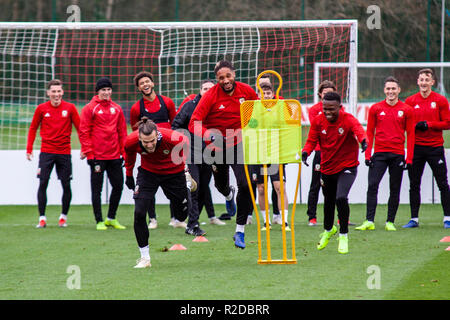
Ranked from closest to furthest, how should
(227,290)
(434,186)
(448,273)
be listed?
(227,290) < (448,273) < (434,186)

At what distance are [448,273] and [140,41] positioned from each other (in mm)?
11878

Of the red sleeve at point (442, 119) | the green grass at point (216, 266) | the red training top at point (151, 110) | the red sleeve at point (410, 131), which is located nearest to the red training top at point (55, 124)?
the green grass at point (216, 266)

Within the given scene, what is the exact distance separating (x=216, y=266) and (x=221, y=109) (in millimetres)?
1752

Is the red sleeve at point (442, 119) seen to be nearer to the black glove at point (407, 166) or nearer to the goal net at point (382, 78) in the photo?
the black glove at point (407, 166)

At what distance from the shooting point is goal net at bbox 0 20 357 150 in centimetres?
1421

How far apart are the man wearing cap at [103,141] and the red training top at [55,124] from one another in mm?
447

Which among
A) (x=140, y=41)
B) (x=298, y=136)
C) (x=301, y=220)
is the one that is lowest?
(x=301, y=220)

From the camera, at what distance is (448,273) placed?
A: 7.26 metres

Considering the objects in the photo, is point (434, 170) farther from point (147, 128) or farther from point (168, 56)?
point (168, 56)

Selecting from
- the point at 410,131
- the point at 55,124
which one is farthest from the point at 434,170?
the point at 55,124

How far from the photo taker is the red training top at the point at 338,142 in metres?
8.80

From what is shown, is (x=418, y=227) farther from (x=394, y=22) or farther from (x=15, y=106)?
(x=394, y=22)
